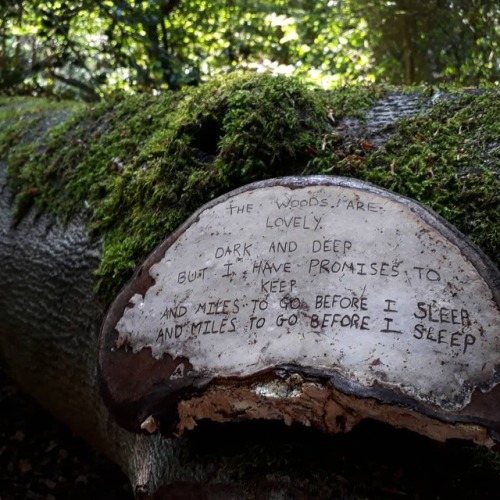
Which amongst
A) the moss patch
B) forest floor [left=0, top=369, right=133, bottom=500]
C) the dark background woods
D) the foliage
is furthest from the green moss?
the foliage

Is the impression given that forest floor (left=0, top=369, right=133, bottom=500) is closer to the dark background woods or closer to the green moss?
the dark background woods

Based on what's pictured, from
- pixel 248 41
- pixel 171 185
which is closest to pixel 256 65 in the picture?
pixel 248 41

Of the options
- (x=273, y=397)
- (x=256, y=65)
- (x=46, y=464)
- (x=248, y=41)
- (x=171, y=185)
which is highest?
(x=248, y=41)

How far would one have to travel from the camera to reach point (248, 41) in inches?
276

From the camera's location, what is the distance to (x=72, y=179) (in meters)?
2.43

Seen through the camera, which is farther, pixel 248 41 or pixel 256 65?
pixel 248 41

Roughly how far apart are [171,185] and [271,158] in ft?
1.17

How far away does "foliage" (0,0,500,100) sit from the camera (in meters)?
5.20

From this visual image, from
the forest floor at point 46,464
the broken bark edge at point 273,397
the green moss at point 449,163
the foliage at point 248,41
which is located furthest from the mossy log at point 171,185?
the foliage at point 248,41

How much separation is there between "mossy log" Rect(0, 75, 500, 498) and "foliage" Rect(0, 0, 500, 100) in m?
2.43

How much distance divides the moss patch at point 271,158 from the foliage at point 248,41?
2614 mm

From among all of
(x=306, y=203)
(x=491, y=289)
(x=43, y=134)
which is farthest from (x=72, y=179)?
(x=491, y=289)

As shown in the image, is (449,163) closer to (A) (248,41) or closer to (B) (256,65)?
(B) (256,65)

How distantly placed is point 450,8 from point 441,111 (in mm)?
4007
